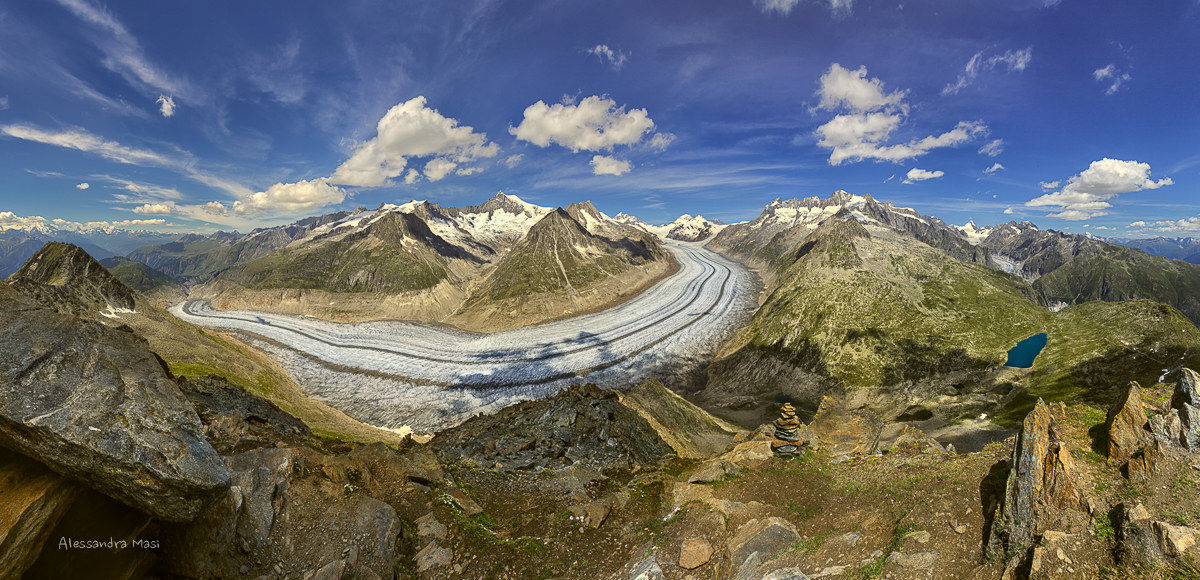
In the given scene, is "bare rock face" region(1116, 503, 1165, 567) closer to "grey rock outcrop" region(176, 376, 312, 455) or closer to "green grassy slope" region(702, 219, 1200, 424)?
"green grassy slope" region(702, 219, 1200, 424)

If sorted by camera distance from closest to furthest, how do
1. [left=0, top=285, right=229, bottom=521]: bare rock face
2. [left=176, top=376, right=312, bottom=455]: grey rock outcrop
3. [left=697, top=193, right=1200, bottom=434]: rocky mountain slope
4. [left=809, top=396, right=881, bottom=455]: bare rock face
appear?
[left=0, top=285, right=229, bottom=521]: bare rock face, [left=176, top=376, right=312, bottom=455]: grey rock outcrop, [left=809, top=396, right=881, bottom=455]: bare rock face, [left=697, top=193, right=1200, bottom=434]: rocky mountain slope

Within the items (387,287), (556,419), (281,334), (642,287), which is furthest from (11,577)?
(642,287)

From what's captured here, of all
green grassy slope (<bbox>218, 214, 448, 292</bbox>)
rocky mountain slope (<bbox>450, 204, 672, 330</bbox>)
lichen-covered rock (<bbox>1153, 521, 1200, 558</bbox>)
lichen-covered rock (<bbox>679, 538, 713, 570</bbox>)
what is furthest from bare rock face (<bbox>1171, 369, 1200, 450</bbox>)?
green grassy slope (<bbox>218, 214, 448, 292</bbox>)

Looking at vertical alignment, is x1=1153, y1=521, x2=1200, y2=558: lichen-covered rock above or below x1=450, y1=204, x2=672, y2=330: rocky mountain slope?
below

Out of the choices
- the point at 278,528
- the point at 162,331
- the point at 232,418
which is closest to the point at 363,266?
the point at 162,331

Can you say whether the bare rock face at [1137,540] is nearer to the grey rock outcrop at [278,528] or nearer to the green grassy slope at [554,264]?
the grey rock outcrop at [278,528]

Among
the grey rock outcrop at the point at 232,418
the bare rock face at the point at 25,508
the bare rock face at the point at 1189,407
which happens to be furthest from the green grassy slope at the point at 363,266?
the bare rock face at the point at 1189,407
